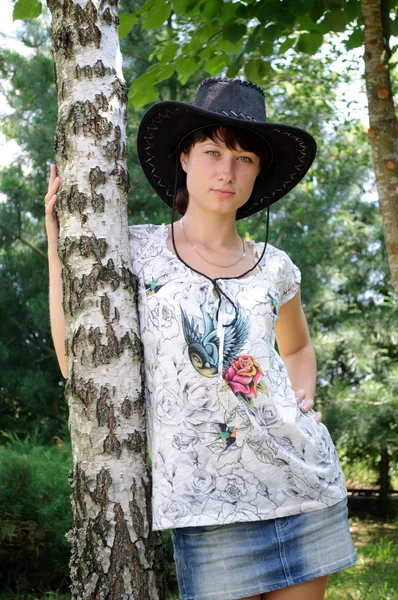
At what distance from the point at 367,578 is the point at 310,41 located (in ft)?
10.0

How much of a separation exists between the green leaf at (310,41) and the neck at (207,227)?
6.11 feet

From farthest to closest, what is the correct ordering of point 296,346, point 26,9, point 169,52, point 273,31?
point 169,52 → point 273,31 → point 26,9 → point 296,346

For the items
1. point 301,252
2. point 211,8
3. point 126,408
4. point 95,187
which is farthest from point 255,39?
point 301,252

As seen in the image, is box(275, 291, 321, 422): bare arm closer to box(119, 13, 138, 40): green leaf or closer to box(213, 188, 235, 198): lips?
box(213, 188, 235, 198): lips

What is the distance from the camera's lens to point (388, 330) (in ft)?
22.2

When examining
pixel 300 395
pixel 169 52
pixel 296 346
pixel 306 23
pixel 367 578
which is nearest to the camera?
pixel 300 395

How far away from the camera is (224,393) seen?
1772 mm

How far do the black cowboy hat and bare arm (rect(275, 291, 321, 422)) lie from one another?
0.40m

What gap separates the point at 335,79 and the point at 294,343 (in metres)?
5.44

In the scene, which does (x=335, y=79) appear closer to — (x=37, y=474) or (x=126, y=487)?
(x=37, y=474)

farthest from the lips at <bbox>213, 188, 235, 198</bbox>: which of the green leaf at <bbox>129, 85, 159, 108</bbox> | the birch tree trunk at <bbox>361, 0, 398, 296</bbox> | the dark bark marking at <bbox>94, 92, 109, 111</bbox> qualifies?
the green leaf at <bbox>129, 85, 159, 108</bbox>

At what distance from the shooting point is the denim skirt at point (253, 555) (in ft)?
5.77

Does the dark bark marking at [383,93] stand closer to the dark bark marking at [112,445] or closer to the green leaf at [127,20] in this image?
the green leaf at [127,20]

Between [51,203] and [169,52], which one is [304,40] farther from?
[51,203]
